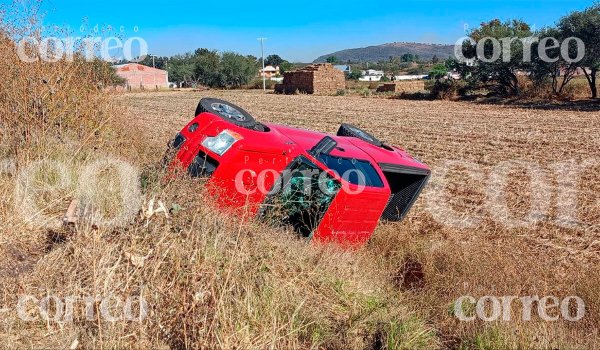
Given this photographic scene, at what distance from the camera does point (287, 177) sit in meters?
5.05

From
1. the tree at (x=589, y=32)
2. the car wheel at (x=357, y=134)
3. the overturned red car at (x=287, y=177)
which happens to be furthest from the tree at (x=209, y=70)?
the overturned red car at (x=287, y=177)

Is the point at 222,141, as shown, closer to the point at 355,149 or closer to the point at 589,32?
the point at 355,149

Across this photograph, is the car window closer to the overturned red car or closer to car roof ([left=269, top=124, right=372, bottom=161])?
the overturned red car

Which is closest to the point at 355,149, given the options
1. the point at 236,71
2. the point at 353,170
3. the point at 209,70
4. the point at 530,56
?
the point at 353,170

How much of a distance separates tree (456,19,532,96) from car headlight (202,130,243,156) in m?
27.2

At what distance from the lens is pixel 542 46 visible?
27.8 meters

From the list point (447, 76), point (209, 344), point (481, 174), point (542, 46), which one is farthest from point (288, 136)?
point (447, 76)

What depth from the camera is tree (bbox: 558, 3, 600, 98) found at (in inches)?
990

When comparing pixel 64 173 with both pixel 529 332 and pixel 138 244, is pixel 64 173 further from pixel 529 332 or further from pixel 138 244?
pixel 529 332

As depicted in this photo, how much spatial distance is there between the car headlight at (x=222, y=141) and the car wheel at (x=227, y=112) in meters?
0.32

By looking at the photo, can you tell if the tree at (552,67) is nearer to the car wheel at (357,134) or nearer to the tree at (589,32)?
the tree at (589,32)

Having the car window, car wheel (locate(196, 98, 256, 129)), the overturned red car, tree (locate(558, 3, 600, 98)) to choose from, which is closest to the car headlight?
the overturned red car

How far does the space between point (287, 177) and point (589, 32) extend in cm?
2595

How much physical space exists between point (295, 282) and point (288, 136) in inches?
96.6
